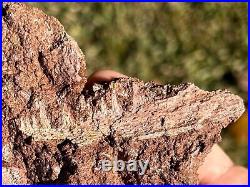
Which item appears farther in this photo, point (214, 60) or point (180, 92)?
point (214, 60)

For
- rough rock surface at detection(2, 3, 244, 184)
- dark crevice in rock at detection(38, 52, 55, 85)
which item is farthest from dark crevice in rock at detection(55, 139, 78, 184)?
dark crevice in rock at detection(38, 52, 55, 85)

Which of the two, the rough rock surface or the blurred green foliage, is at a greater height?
the blurred green foliage

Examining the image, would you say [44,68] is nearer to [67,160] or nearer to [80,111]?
[80,111]

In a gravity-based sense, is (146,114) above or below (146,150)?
above

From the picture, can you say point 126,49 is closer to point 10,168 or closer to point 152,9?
point 152,9

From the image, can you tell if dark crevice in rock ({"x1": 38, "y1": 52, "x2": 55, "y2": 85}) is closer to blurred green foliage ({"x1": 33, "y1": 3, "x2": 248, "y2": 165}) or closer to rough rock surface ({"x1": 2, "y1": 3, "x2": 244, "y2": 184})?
rough rock surface ({"x1": 2, "y1": 3, "x2": 244, "y2": 184})

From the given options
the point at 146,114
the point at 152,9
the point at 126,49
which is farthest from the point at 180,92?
the point at 152,9

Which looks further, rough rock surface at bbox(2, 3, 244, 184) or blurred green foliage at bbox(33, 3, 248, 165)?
blurred green foliage at bbox(33, 3, 248, 165)
